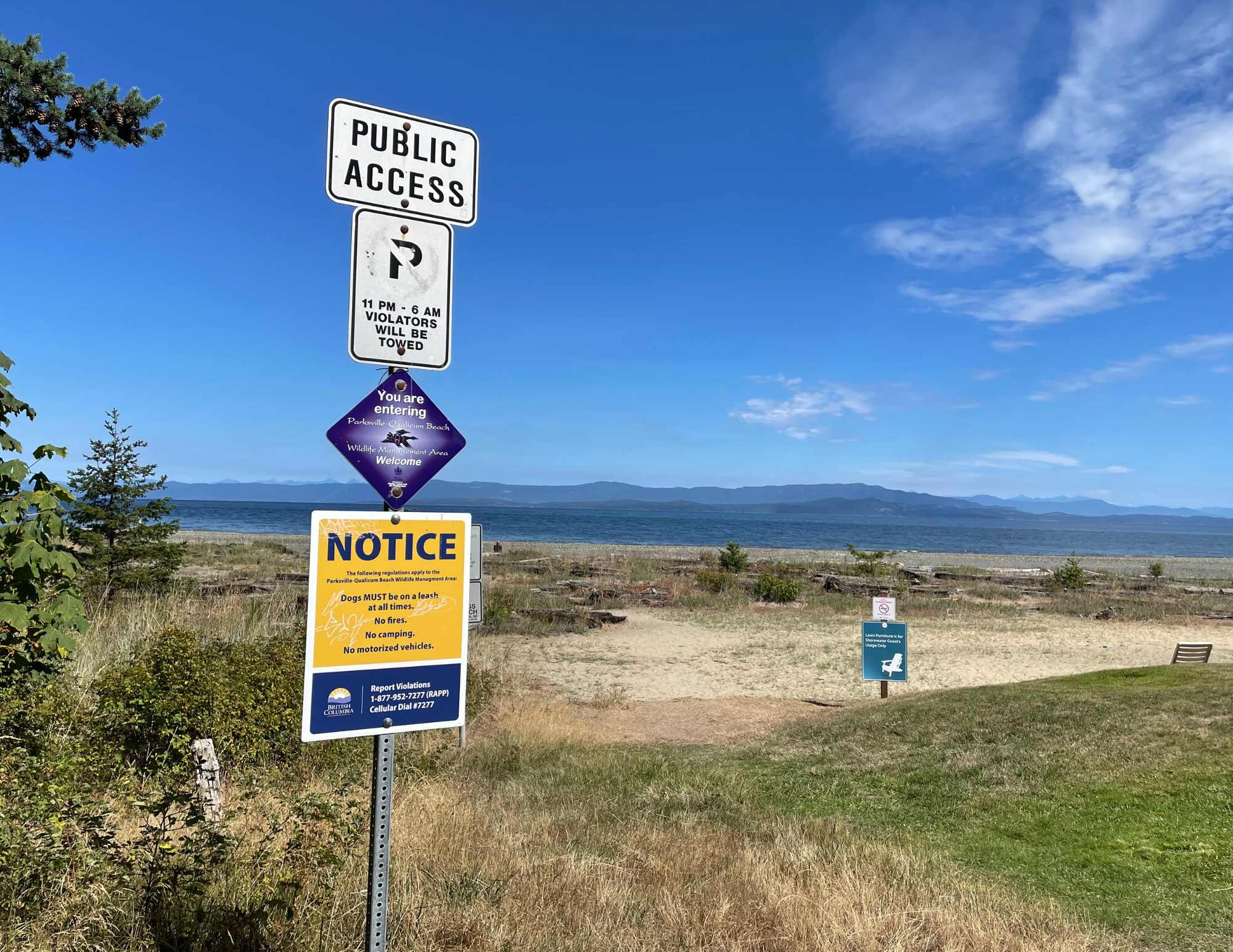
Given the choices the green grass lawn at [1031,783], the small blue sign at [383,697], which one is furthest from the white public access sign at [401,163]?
the green grass lawn at [1031,783]

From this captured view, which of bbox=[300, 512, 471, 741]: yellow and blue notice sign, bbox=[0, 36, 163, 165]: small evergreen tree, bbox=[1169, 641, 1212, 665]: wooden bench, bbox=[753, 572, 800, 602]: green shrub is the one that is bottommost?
bbox=[753, 572, 800, 602]: green shrub

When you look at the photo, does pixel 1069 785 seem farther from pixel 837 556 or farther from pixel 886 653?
pixel 837 556

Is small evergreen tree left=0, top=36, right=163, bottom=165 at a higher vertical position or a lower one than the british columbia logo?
higher

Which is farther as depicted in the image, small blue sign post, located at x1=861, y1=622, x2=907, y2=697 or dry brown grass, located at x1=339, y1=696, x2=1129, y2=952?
small blue sign post, located at x1=861, y1=622, x2=907, y2=697

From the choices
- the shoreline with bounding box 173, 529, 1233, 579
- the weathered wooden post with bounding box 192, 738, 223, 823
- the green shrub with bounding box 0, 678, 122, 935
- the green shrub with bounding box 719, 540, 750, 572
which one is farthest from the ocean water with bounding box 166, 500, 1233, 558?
the green shrub with bounding box 0, 678, 122, 935

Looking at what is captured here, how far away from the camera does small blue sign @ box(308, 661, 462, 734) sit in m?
2.69

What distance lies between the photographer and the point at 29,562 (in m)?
3.70

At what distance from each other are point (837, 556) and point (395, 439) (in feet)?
253

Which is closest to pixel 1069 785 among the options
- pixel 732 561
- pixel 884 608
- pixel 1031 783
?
pixel 1031 783

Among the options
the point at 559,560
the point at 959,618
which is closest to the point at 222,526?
the point at 559,560

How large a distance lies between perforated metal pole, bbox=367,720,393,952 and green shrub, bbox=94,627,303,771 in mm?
4082

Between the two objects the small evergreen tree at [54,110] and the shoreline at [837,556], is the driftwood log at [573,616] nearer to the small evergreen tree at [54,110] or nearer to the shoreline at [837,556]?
the small evergreen tree at [54,110]

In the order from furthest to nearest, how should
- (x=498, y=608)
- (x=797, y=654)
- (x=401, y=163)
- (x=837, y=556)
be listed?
1. (x=837, y=556)
2. (x=498, y=608)
3. (x=797, y=654)
4. (x=401, y=163)

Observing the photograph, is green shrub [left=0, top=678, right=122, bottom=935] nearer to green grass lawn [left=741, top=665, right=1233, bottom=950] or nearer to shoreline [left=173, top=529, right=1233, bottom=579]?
green grass lawn [left=741, top=665, right=1233, bottom=950]
